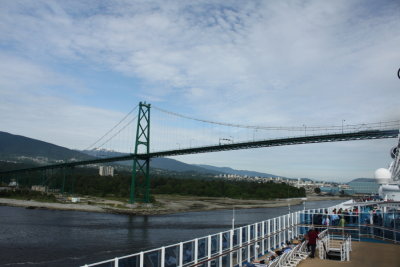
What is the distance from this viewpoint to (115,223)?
1619 inches

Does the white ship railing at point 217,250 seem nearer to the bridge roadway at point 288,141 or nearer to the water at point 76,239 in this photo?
the water at point 76,239

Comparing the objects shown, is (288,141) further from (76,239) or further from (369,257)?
(369,257)

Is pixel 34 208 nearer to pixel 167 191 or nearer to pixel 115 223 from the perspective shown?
pixel 115 223

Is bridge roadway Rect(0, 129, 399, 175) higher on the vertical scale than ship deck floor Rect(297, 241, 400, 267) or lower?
higher

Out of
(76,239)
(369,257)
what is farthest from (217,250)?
(76,239)

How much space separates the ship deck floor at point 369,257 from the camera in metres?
11.1

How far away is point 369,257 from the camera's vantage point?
1212 centimetres

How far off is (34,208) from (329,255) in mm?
56163

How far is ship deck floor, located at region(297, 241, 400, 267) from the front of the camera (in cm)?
1109

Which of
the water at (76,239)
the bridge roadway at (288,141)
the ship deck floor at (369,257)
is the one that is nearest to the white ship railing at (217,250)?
the ship deck floor at (369,257)

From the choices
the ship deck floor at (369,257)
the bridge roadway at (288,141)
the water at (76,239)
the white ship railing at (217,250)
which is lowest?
the water at (76,239)

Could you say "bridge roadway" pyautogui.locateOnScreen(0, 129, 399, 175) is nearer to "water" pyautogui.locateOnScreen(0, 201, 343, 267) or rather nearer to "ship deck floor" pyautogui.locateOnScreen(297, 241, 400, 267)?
"water" pyautogui.locateOnScreen(0, 201, 343, 267)

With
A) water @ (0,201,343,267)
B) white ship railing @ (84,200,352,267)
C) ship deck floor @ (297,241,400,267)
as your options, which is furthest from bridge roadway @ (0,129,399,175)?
white ship railing @ (84,200,352,267)

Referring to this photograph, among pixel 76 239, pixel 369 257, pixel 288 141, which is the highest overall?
pixel 288 141
